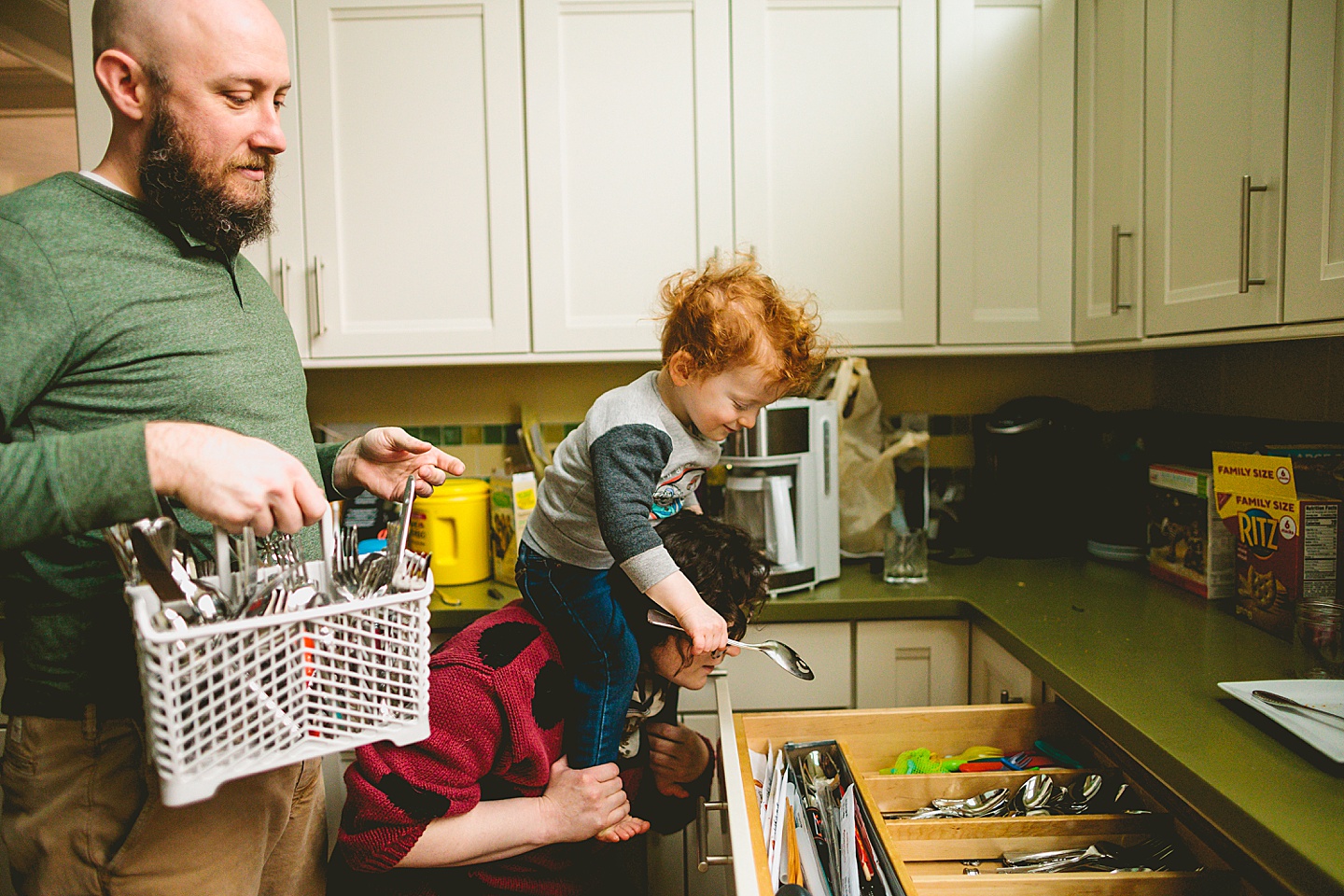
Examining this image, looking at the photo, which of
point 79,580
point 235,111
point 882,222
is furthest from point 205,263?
point 882,222

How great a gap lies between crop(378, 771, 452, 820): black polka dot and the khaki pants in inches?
5.7

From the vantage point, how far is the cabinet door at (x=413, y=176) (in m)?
1.96

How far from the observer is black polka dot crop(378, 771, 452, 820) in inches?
39.9

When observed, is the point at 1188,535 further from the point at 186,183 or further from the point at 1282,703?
the point at 186,183

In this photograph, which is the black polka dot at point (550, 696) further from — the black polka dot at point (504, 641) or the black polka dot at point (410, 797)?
the black polka dot at point (410, 797)

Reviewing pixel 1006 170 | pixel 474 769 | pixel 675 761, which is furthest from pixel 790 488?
pixel 474 769

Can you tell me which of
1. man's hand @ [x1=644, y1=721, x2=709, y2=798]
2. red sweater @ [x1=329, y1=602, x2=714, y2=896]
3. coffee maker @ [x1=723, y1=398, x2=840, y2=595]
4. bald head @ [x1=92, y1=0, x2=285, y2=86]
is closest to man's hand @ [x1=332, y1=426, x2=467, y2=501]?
red sweater @ [x1=329, y1=602, x2=714, y2=896]

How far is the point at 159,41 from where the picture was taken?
35.4 inches

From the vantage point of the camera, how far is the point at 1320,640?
1263 mm

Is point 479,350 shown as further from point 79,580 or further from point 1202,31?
point 1202,31

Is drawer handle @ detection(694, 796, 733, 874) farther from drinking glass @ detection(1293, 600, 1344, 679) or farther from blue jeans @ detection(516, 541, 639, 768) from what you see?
drinking glass @ detection(1293, 600, 1344, 679)

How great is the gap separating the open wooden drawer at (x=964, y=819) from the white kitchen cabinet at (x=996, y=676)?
0.50ft

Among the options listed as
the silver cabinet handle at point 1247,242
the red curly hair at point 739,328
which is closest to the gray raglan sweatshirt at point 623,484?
the red curly hair at point 739,328

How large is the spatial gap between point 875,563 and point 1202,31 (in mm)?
1207
